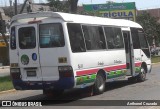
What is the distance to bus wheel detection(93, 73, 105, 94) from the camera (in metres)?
13.9

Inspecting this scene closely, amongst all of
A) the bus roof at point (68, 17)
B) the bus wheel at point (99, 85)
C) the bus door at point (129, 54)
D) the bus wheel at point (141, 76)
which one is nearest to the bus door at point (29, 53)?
the bus roof at point (68, 17)

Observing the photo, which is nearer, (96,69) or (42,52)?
(42,52)

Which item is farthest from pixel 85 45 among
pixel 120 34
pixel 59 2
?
pixel 59 2

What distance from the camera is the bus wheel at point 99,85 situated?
45.7 feet

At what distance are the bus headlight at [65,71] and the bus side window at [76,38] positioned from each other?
25.7 inches

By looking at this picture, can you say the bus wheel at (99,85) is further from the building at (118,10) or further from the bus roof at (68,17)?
the building at (118,10)

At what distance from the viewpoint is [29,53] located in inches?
504

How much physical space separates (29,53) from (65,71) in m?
1.42

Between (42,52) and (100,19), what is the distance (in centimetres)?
326

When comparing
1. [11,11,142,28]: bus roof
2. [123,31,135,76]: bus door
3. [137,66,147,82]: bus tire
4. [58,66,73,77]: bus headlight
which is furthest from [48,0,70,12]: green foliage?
[58,66,73,77]: bus headlight

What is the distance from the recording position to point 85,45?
43.8ft

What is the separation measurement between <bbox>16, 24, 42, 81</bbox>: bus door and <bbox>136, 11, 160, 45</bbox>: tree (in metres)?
40.3

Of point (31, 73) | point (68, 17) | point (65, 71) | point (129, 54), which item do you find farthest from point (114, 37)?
point (31, 73)

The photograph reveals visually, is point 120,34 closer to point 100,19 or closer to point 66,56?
point 100,19
